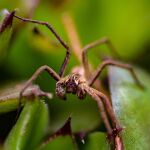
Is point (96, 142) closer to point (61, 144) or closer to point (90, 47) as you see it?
point (61, 144)

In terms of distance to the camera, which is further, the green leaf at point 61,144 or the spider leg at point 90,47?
the spider leg at point 90,47

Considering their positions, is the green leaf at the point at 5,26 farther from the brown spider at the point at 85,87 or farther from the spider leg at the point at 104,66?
the spider leg at the point at 104,66

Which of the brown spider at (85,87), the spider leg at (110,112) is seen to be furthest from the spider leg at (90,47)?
the spider leg at (110,112)

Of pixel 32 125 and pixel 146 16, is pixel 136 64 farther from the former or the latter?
pixel 32 125

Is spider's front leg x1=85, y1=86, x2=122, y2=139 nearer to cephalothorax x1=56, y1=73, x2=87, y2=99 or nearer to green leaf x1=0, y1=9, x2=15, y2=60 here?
cephalothorax x1=56, y1=73, x2=87, y2=99

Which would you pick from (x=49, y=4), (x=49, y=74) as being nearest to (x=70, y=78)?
(x=49, y=74)

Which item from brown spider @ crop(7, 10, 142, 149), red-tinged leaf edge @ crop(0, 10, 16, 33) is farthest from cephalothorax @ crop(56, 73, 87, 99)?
red-tinged leaf edge @ crop(0, 10, 16, 33)
